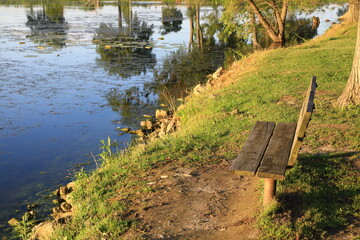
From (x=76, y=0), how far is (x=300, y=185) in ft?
163

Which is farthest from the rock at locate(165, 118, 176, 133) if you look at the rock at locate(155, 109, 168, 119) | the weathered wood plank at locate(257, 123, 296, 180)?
the weathered wood plank at locate(257, 123, 296, 180)

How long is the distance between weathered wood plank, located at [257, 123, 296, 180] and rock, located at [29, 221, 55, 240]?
2826 mm

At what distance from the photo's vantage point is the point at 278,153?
15.7ft

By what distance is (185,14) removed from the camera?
42.1m

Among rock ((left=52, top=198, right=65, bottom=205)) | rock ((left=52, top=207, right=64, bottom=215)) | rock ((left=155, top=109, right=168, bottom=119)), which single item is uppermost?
rock ((left=155, top=109, right=168, bottom=119))

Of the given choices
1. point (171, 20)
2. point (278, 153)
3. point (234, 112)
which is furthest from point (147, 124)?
point (171, 20)

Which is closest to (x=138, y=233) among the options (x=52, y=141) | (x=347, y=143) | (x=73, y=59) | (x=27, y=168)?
(x=347, y=143)

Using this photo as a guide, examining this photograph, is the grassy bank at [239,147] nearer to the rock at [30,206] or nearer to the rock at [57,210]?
the rock at [57,210]

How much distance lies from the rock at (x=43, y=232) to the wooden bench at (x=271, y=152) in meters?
2.63

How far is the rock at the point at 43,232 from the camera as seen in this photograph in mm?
5578

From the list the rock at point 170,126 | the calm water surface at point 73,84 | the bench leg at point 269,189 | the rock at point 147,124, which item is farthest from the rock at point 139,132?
the bench leg at point 269,189

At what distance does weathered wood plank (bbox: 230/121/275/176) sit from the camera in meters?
4.30

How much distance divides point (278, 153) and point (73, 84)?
40.6 feet

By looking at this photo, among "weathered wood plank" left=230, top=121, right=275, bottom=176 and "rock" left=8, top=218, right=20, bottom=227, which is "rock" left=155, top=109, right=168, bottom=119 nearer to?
"rock" left=8, top=218, right=20, bottom=227
